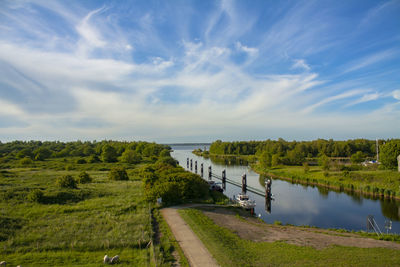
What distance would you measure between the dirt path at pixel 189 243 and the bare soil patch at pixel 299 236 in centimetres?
383

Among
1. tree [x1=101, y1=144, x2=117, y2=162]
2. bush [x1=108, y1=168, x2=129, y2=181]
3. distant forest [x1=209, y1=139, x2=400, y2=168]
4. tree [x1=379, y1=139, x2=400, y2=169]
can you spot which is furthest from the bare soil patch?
tree [x1=101, y1=144, x2=117, y2=162]

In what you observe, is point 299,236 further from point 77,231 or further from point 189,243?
point 77,231

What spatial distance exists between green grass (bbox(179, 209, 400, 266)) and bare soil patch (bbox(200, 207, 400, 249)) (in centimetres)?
108

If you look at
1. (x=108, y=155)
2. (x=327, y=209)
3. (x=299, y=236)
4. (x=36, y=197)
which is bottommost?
(x=327, y=209)

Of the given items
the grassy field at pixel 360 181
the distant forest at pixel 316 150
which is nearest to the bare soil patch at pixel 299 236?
the grassy field at pixel 360 181

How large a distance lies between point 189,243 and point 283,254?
5.96m

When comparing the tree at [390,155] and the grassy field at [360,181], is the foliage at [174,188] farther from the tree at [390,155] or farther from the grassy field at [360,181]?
the tree at [390,155]

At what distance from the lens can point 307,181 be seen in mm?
54531

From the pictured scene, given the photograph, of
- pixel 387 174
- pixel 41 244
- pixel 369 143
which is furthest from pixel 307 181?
pixel 369 143

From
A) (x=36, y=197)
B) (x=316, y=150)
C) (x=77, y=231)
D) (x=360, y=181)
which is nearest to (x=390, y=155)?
(x=360, y=181)

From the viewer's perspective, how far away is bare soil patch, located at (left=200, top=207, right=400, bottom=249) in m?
17.9

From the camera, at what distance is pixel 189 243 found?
16688 millimetres

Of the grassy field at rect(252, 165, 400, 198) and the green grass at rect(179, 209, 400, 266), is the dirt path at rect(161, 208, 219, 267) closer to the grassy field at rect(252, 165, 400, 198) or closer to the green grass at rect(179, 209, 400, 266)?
the green grass at rect(179, 209, 400, 266)

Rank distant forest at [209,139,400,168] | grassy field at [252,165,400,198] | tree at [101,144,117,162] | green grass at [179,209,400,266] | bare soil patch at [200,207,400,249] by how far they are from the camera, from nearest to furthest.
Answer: green grass at [179,209,400,266] → bare soil patch at [200,207,400,249] → grassy field at [252,165,400,198] → distant forest at [209,139,400,168] → tree at [101,144,117,162]
